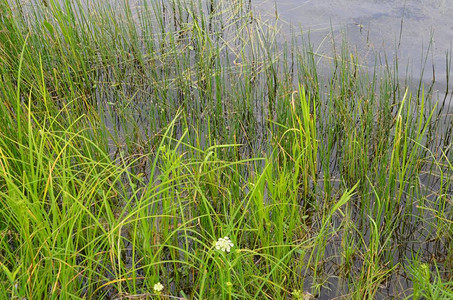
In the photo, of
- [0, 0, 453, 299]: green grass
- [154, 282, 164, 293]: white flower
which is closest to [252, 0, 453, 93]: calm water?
[0, 0, 453, 299]: green grass

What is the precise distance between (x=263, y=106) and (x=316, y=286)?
1.49 metres

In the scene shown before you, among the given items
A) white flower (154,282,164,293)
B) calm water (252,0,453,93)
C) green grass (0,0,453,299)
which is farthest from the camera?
calm water (252,0,453,93)

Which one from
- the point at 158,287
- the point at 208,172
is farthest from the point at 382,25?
the point at 158,287

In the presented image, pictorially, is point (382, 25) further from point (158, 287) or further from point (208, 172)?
point (158, 287)

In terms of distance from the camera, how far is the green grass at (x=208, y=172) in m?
1.79

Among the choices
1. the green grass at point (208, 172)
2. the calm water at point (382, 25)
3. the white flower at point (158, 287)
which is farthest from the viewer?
the calm water at point (382, 25)

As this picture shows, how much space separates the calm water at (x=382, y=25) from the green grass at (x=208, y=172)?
0.83 feet

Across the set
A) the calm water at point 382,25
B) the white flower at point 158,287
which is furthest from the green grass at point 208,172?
the calm water at point 382,25

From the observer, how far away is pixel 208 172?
7.02 feet

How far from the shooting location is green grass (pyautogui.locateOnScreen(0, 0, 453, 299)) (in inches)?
70.7

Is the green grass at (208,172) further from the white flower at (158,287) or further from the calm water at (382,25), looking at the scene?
the calm water at (382,25)

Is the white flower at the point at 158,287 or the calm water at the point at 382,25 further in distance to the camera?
the calm water at the point at 382,25

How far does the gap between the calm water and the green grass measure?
254 millimetres

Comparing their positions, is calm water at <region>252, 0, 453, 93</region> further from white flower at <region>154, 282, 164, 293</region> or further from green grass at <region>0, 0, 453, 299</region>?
white flower at <region>154, 282, 164, 293</region>
